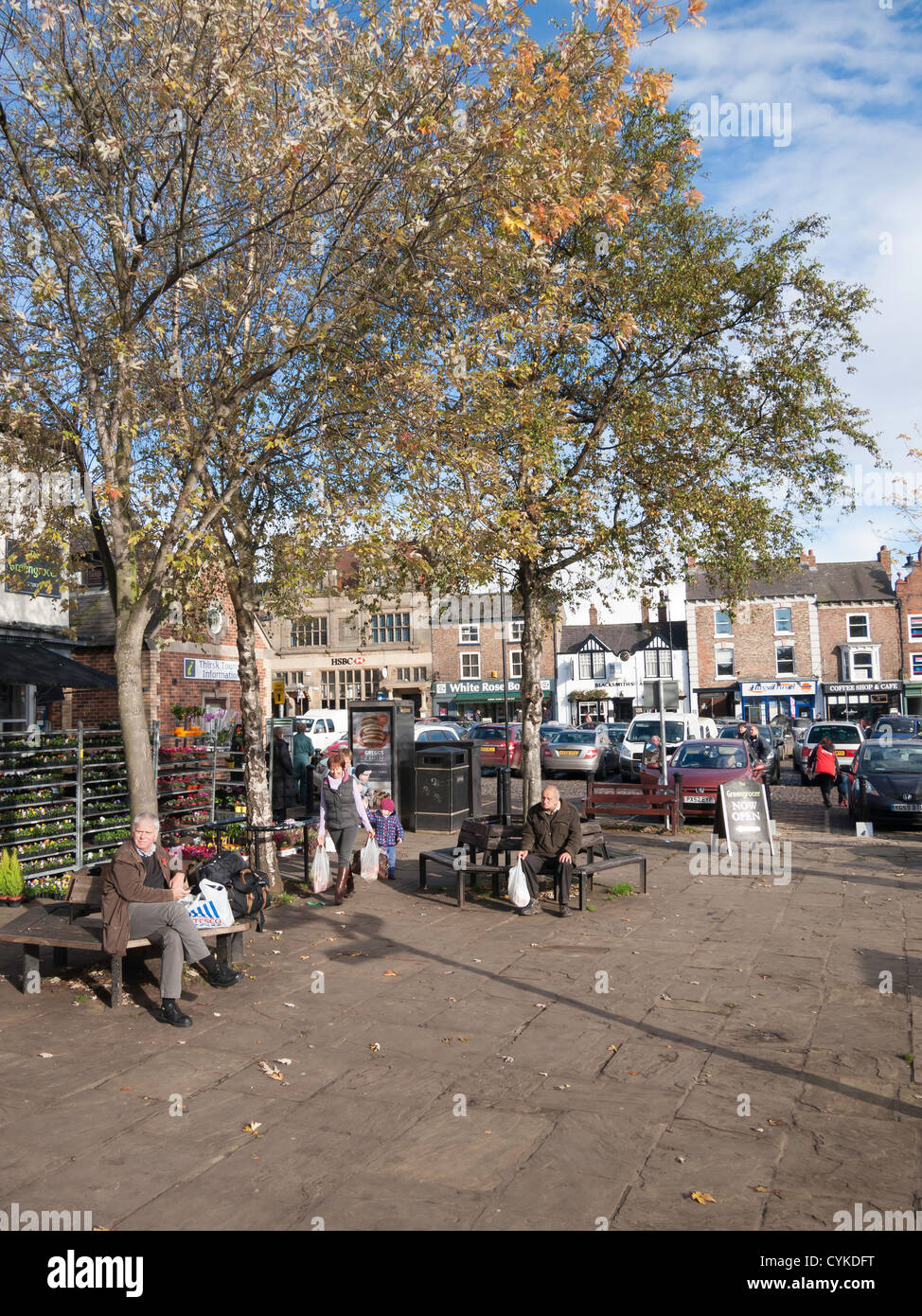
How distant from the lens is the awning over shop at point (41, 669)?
1524 centimetres

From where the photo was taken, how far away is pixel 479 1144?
15.3 feet

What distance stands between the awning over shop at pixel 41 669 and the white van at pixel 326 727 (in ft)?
42.7

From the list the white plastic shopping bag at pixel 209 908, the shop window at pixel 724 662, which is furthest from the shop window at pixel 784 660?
the white plastic shopping bag at pixel 209 908

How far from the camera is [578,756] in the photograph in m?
29.0

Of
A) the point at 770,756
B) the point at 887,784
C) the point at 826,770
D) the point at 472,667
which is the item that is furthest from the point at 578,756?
the point at 472,667

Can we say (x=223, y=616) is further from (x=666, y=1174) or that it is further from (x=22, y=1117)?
(x=666, y=1174)

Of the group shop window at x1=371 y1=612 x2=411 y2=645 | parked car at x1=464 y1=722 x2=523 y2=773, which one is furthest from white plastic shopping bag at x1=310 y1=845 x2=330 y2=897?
shop window at x1=371 y1=612 x2=411 y2=645

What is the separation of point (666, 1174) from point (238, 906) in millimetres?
4501

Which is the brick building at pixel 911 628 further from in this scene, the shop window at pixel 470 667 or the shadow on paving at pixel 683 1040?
the shadow on paving at pixel 683 1040

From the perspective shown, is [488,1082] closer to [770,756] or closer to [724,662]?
[770,756]

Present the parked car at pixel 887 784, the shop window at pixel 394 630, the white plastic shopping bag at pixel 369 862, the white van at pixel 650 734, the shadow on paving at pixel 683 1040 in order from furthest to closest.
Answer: the shop window at pixel 394 630
the white van at pixel 650 734
the parked car at pixel 887 784
the white plastic shopping bag at pixel 369 862
the shadow on paving at pixel 683 1040

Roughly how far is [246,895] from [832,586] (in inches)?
2006

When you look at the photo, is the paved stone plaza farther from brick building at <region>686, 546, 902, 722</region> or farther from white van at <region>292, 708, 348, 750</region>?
brick building at <region>686, 546, 902, 722</region>
